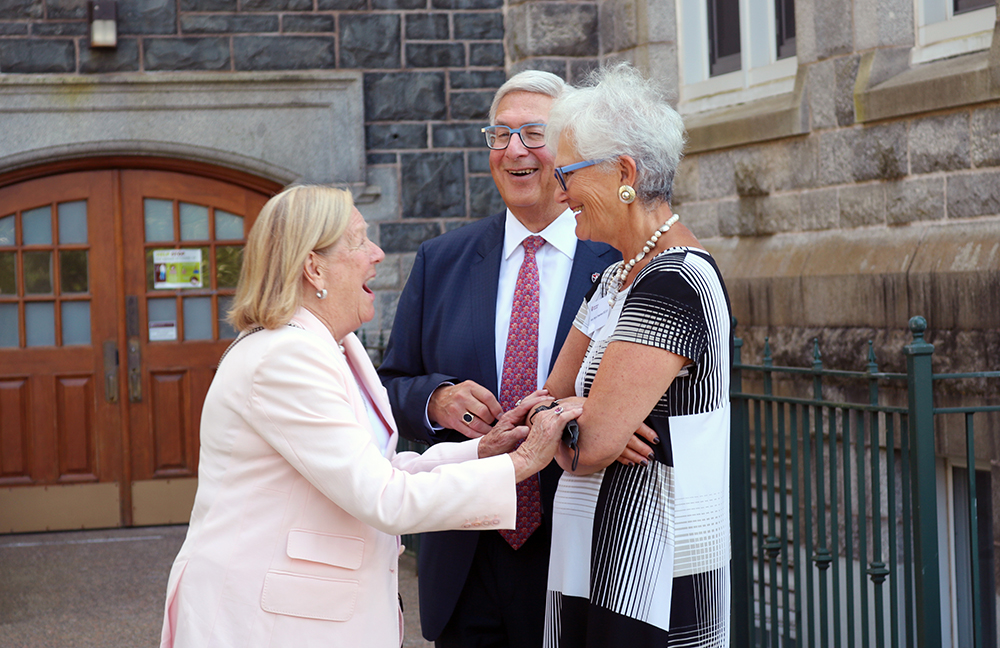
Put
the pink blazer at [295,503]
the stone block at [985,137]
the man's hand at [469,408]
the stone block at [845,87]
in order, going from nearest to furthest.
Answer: the pink blazer at [295,503], the man's hand at [469,408], the stone block at [985,137], the stone block at [845,87]

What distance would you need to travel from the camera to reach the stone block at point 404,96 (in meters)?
7.26

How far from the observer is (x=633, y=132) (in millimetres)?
2057

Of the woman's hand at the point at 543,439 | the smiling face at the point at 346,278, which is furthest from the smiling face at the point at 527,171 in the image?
the woman's hand at the point at 543,439

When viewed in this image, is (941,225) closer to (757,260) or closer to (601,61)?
(757,260)

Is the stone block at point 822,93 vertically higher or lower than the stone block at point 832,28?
lower

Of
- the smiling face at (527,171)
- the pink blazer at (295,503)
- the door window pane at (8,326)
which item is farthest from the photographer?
the door window pane at (8,326)

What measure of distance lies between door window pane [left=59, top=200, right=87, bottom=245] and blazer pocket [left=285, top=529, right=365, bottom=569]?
234 inches

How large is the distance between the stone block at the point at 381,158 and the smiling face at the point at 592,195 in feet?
17.2

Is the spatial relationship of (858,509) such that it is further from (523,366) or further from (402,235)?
(402,235)

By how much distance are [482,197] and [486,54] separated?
3.28ft

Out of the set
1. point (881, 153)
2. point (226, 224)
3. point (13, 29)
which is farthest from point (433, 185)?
point (881, 153)

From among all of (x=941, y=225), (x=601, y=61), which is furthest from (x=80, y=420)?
(x=941, y=225)

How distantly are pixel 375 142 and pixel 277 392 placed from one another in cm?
553

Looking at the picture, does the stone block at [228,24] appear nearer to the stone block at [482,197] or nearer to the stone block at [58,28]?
the stone block at [58,28]
